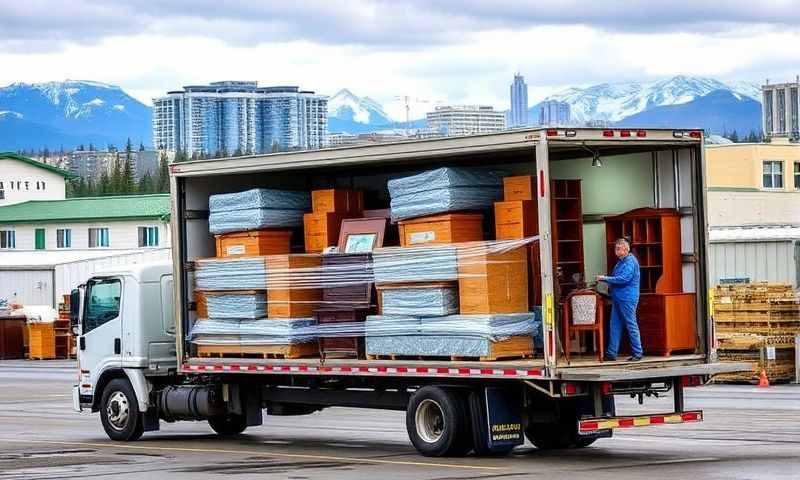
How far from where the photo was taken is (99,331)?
70.9ft

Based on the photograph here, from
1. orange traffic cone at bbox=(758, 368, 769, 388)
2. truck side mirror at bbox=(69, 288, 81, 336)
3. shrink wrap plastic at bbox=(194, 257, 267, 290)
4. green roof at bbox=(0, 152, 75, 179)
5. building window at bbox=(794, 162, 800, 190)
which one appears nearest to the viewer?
shrink wrap plastic at bbox=(194, 257, 267, 290)

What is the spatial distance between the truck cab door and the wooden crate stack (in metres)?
15.0

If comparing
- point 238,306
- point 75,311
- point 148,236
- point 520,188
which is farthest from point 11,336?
point 520,188

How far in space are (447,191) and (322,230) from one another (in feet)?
8.42

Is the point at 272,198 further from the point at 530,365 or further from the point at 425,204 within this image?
the point at 530,365

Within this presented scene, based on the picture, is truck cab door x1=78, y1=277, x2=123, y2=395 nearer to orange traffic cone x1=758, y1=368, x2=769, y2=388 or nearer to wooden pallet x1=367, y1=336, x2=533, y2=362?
wooden pallet x1=367, y1=336, x2=533, y2=362

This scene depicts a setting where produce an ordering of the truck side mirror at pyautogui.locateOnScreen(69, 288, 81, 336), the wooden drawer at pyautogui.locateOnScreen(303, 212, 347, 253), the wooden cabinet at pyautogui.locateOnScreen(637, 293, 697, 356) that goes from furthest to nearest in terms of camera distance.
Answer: the truck side mirror at pyautogui.locateOnScreen(69, 288, 81, 336) < the wooden drawer at pyautogui.locateOnScreen(303, 212, 347, 253) < the wooden cabinet at pyautogui.locateOnScreen(637, 293, 697, 356)

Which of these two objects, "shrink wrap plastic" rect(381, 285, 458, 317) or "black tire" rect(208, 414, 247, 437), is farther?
"black tire" rect(208, 414, 247, 437)

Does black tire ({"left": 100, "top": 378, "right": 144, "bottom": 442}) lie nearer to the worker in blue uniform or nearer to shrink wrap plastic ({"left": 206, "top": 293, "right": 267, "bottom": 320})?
shrink wrap plastic ({"left": 206, "top": 293, "right": 267, "bottom": 320})

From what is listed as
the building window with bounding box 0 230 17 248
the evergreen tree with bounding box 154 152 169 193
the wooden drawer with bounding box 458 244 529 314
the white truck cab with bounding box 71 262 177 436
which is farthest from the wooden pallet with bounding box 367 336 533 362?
the evergreen tree with bounding box 154 152 169 193

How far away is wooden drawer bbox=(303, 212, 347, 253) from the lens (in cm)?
1914

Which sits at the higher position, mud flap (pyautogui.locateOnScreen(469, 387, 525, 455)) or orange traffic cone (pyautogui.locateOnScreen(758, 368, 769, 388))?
mud flap (pyautogui.locateOnScreen(469, 387, 525, 455))

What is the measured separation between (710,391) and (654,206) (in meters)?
14.0

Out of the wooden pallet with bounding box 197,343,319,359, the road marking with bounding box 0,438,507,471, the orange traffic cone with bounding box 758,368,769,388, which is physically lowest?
the orange traffic cone with bounding box 758,368,769,388
